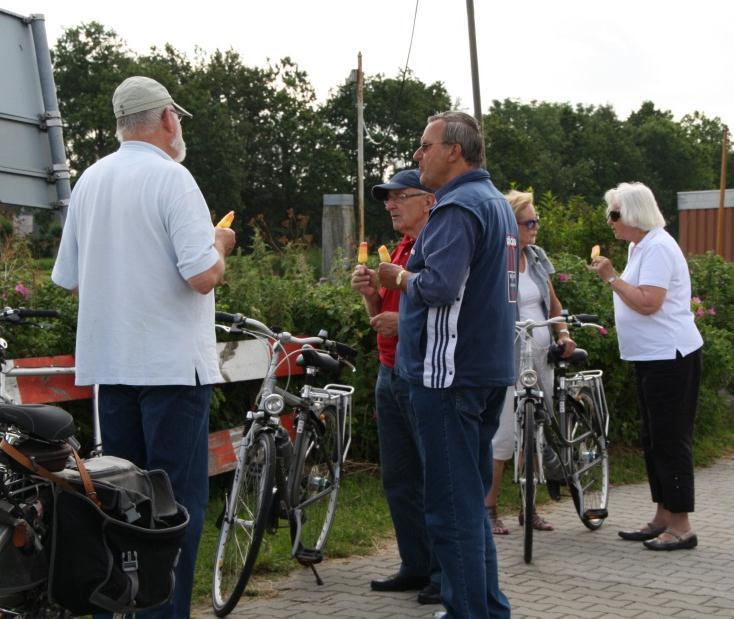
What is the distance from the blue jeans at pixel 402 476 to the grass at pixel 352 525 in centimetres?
73

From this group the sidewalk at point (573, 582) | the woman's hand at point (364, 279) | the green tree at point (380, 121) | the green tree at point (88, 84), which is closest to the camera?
the woman's hand at point (364, 279)

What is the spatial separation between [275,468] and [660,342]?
252 centimetres

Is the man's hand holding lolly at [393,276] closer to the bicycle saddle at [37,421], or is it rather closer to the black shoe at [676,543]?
the bicycle saddle at [37,421]

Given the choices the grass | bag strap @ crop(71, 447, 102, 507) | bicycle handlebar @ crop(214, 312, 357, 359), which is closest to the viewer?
bag strap @ crop(71, 447, 102, 507)

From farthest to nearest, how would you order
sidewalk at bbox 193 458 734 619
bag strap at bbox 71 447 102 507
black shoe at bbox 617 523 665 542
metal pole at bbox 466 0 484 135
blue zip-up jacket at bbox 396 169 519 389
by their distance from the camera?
metal pole at bbox 466 0 484 135
black shoe at bbox 617 523 665 542
sidewalk at bbox 193 458 734 619
blue zip-up jacket at bbox 396 169 519 389
bag strap at bbox 71 447 102 507

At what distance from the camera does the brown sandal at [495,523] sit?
701 centimetres

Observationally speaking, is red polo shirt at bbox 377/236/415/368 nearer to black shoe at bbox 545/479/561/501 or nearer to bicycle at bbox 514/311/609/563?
bicycle at bbox 514/311/609/563

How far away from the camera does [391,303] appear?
561cm

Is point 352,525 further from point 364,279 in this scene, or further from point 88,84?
point 88,84

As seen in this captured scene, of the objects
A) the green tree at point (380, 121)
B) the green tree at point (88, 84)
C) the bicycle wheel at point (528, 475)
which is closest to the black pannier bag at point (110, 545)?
the bicycle wheel at point (528, 475)

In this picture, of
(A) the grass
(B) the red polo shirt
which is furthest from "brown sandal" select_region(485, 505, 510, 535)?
(B) the red polo shirt

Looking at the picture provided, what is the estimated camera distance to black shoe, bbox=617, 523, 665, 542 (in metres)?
6.95

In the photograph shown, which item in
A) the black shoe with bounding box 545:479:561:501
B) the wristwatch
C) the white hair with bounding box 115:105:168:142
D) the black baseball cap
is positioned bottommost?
the black shoe with bounding box 545:479:561:501

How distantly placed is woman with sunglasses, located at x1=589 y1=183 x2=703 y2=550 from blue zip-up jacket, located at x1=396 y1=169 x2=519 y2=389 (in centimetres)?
226
